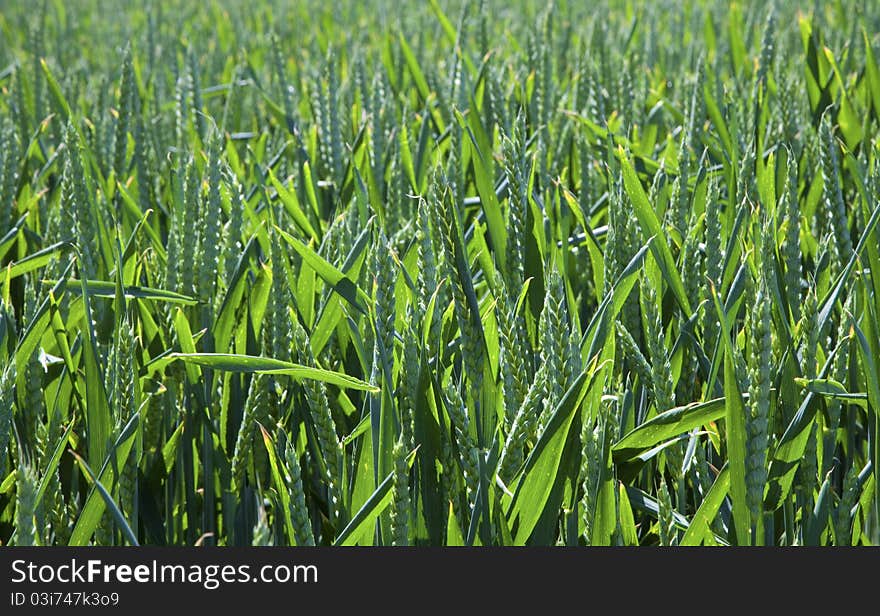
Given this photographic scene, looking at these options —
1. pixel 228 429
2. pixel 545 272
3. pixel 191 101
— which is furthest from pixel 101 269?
pixel 191 101

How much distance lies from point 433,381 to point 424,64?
4.82 feet

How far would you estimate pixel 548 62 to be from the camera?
1.55m

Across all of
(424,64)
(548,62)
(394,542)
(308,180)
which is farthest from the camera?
(424,64)

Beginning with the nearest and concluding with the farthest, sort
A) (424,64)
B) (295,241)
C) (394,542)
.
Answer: (394,542), (295,241), (424,64)

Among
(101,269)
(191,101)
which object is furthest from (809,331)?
(191,101)

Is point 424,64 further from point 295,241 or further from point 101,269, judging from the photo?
point 295,241

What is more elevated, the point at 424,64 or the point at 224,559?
the point at 424,64

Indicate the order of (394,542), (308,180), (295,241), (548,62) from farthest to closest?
1. (548,62)
2. (308,180)
3. (295,241)
4. (394,542)

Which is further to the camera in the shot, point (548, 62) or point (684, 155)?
point (548, 62)

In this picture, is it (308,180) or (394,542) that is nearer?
(394,542)

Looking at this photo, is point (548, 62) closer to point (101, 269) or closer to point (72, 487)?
point (101, 269)

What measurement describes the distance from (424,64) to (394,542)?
157 centimetres

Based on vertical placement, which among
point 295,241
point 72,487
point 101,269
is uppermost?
point 295,241

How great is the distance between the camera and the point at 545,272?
0.89m
